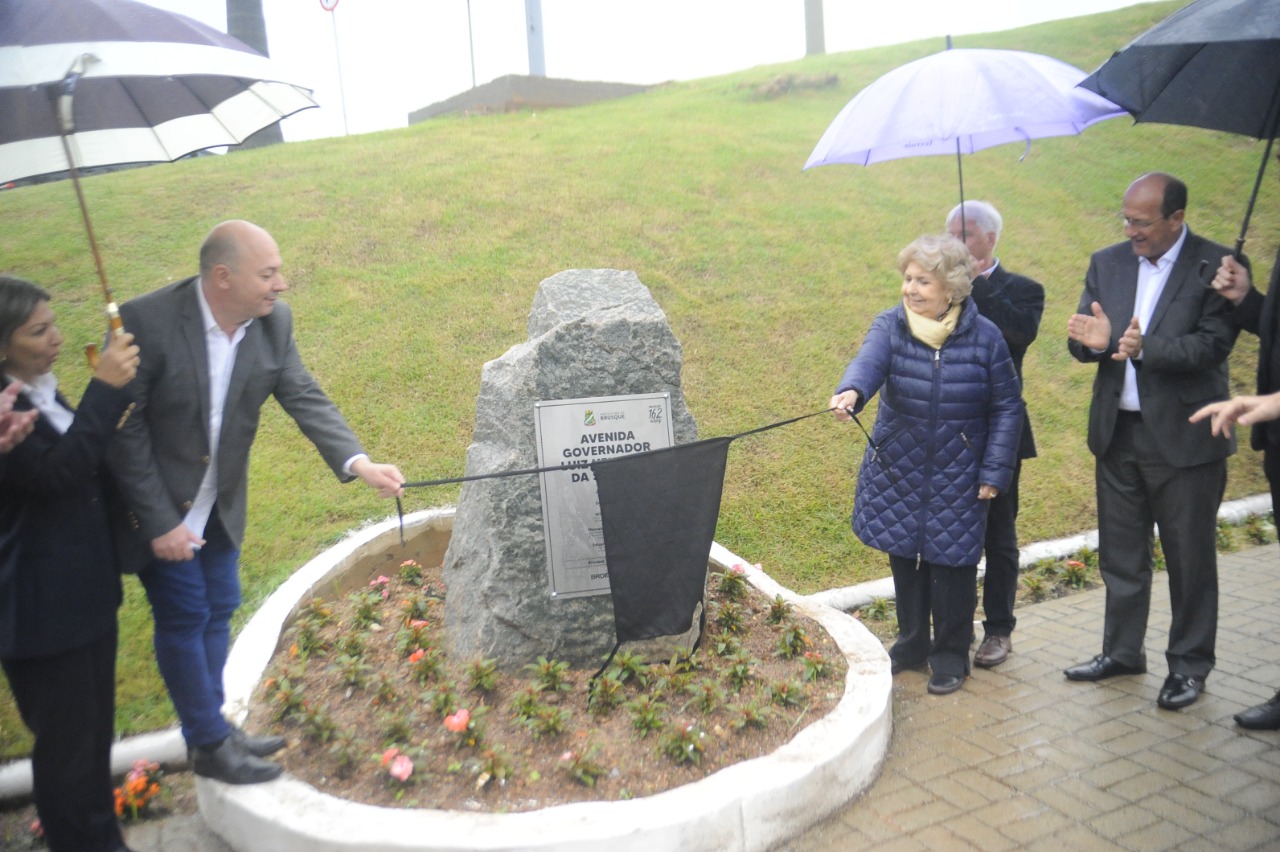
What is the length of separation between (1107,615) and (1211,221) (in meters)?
8.78

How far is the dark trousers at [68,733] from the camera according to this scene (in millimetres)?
2861

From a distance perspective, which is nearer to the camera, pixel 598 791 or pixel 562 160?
pixel 598 791

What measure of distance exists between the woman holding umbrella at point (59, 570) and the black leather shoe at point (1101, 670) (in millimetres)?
3957

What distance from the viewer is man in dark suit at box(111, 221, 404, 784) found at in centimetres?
310

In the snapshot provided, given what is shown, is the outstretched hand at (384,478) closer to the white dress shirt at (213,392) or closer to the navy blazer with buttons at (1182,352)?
the white dress shirt at (213,392)

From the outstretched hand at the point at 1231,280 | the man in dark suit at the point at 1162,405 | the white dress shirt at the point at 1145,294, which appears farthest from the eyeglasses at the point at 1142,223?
the outstretched hand at the point at 1231,280

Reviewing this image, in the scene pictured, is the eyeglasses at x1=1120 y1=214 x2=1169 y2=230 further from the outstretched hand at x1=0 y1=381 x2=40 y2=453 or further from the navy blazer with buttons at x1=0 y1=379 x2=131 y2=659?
the outstretched hand at x1=0 y1=381 x2=40 y2=453

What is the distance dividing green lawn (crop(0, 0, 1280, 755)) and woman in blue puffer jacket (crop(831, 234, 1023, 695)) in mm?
1554

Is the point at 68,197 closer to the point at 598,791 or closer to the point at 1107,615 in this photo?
the point at 598,791

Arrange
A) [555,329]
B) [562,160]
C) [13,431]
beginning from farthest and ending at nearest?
1. [562,160]
2. [555,329]
3. [13,431]

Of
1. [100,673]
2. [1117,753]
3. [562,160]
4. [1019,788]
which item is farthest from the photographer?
[562,160]

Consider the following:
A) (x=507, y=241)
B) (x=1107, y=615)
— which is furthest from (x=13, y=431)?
(x=507, y=241)

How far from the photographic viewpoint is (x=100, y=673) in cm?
299

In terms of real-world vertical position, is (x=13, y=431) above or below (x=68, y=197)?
below
